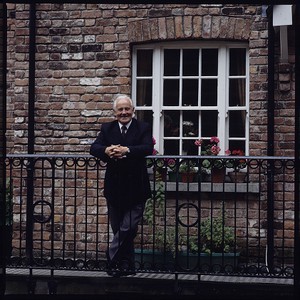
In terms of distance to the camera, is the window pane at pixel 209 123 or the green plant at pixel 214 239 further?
the window pane at pixel 209 123

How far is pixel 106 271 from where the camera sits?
25.3 ft

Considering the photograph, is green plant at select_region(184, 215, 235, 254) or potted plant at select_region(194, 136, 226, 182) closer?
green plant at select_region(184, 215, 235, 254)

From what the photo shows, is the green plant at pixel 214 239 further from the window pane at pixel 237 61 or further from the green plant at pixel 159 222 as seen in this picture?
the window pane at pixel 237 61

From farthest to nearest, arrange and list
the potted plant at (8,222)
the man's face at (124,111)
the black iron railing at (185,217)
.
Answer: the potted plant at (8,222), the black iron railing at (185,217), the man's face at (124,111)

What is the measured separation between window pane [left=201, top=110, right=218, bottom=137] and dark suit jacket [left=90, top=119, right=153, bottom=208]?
2.11 m

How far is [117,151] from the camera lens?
23.9 feet

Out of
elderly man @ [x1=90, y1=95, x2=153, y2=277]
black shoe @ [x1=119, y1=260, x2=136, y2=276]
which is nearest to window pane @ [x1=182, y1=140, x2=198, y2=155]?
elderly man @ [x1=90, y1=95, x2=153, y2=277]

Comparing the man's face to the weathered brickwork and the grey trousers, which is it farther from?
the weathered brickwork

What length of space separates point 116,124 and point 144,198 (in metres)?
0.79

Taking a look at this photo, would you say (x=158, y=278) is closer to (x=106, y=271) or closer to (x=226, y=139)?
(x=106, y=271)

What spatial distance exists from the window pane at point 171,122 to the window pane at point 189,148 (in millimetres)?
164

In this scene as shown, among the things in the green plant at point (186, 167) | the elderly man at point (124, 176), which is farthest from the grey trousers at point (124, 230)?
the green plant at point (186, 167)

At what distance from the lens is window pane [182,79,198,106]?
31.6 feet

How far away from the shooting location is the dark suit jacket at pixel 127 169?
752 centimetres
